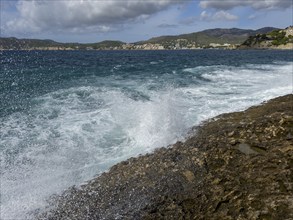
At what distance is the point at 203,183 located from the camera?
354 inches

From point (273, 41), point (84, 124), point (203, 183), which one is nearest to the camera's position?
point (203, 183)

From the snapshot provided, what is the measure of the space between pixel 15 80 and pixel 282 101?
26.0 metres

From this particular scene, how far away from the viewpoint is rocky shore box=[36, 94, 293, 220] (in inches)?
307

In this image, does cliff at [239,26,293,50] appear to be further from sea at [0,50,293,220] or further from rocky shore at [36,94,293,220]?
rocky shore at [36,94,293,220]

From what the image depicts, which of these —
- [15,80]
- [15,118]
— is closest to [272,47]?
[15,80]

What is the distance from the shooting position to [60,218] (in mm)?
8609

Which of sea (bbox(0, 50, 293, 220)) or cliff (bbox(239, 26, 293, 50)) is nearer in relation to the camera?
sea (bbox(0, 50, 293, 220))

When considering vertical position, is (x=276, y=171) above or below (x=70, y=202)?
above

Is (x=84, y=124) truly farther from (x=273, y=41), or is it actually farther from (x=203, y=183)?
(x=273, y=41)

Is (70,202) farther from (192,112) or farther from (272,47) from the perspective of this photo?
(272,47)

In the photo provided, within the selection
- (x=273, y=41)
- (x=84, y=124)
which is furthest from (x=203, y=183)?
(x=273, y=41)

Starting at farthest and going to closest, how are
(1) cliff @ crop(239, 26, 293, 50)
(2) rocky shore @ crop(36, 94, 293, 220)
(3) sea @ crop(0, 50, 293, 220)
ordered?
(1) cliff @ crop(239, 26, 293, 50), (3) sea @ crop(0, 50, 293, 220), (2) rocky shore @ crop(36, 94, 293, 220)

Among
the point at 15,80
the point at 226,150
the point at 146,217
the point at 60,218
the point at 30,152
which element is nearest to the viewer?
the point at 146,217

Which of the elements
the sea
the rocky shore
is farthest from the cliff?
the rocky shore
